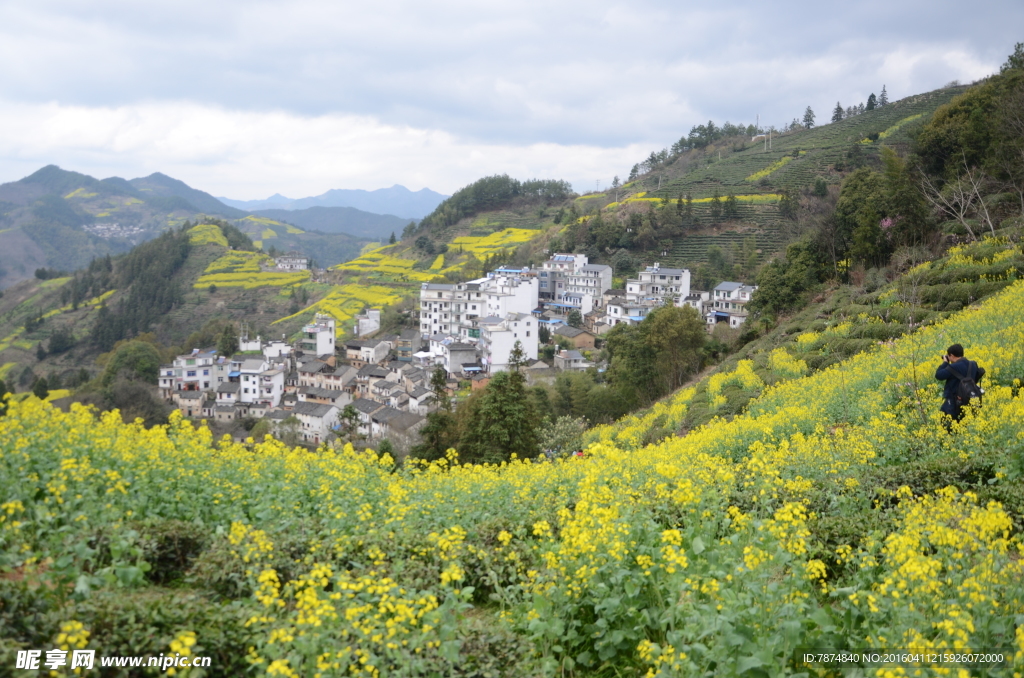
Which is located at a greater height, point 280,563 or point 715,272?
point 715,272

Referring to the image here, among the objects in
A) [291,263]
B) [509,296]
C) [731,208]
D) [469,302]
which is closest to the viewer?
[509,296]

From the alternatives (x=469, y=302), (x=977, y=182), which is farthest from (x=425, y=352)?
(x=977, y=182)

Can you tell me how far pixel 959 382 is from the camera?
285 inches

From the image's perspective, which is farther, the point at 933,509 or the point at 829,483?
the point at 829,483

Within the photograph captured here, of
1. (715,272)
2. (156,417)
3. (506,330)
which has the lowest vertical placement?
(156,417)

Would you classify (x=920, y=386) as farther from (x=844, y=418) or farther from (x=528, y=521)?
(x=528, y=521)

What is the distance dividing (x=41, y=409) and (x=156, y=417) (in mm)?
38430

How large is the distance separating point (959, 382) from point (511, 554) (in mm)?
5834

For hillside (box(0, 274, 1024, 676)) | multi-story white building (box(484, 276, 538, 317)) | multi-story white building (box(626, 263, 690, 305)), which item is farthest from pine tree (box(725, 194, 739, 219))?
hillside (box(0, 274, 1024, 676))

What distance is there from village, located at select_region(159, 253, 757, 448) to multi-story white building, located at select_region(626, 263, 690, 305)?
91 mm

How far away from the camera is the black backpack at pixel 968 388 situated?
721cm

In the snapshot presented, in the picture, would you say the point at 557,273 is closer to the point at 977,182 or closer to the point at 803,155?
the point at 803,155

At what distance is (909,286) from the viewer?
17.3m

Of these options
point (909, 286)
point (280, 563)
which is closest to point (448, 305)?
point (909, 286)
